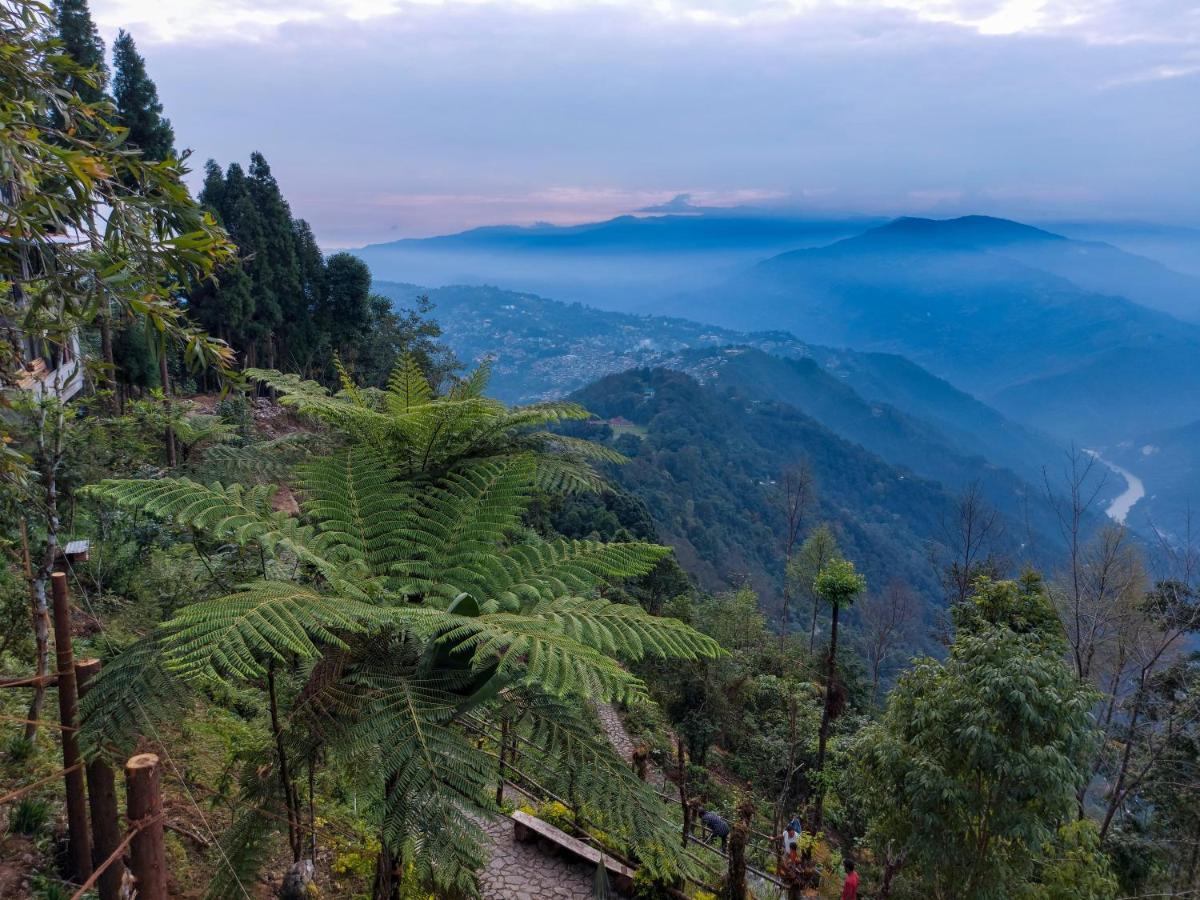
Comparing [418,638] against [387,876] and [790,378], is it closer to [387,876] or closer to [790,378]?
[387,876]

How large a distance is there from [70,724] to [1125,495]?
365 ft

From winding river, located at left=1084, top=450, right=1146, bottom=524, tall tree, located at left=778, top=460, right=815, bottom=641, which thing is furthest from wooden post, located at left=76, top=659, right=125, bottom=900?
winding river, located at left=1084, top=450, right=1146, bottom=524

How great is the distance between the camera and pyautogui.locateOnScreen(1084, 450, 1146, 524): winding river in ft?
265

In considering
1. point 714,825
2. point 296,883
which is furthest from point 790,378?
point 296,883

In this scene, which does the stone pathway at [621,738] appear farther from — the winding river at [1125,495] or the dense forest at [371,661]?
the winding river at [1125,495]

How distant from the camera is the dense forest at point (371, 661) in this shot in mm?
1864

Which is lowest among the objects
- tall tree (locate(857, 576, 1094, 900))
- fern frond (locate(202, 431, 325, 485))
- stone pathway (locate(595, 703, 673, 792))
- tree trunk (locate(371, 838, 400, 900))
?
stone pathway (locate(595, 703, 673, 792))

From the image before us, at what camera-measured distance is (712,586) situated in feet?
106

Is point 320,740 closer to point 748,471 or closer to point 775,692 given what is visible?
point 775,692

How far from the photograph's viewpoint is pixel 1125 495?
89.4 meters

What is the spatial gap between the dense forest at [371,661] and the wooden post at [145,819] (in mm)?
10

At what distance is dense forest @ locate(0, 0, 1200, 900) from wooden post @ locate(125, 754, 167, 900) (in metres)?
0.01

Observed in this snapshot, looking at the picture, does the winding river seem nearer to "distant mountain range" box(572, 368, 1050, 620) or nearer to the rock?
"distant mountain range" box(572, 368, 1050, 620)

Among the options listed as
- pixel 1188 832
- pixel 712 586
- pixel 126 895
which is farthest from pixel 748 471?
pixel 126 895
